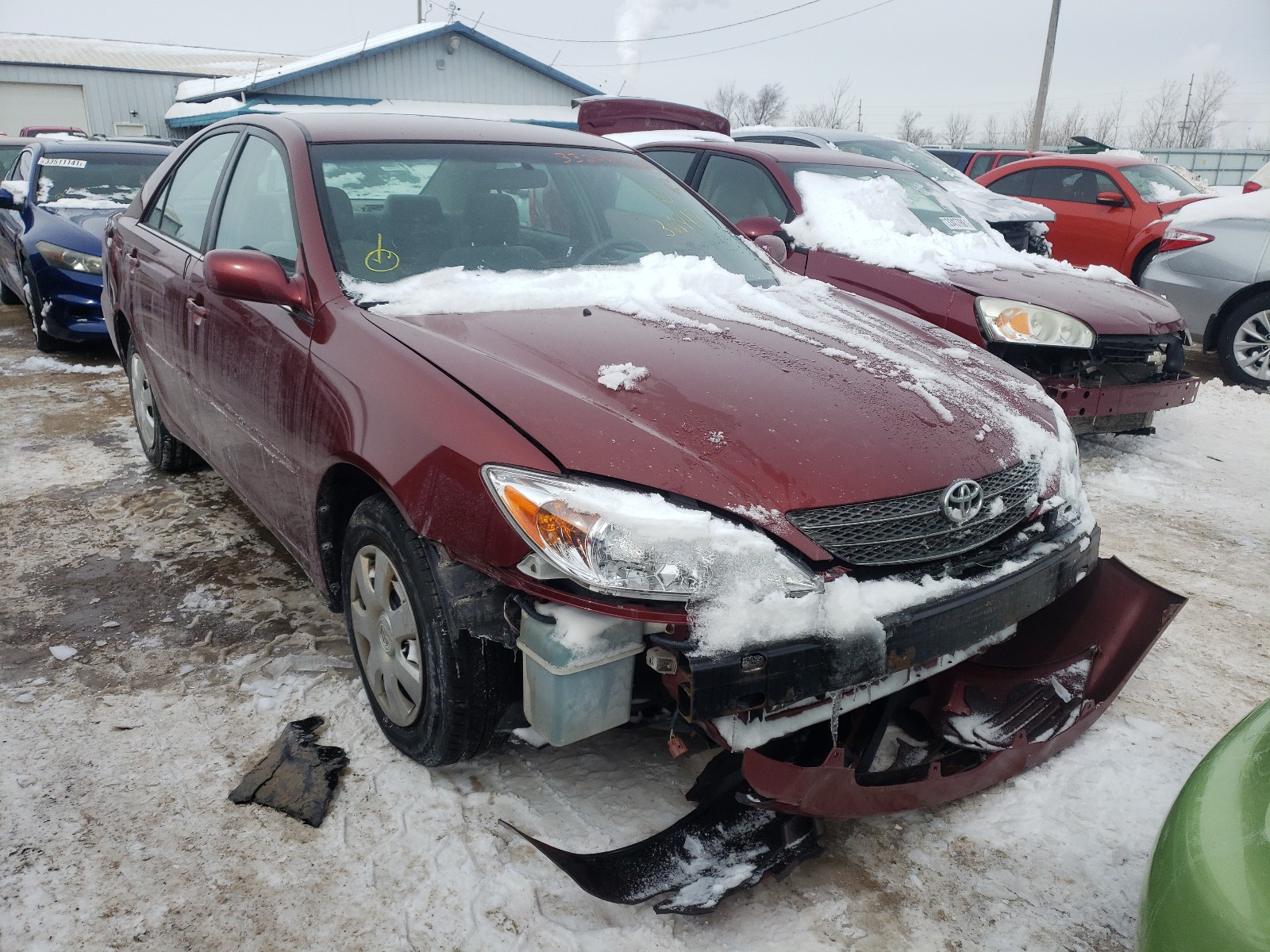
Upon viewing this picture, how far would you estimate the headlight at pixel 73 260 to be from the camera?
6625 millimetres

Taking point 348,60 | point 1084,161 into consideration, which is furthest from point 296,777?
point 348,60

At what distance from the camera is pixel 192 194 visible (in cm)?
365

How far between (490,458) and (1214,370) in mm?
7807

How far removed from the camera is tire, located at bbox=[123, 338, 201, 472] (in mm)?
4289

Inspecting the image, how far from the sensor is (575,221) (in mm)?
3070

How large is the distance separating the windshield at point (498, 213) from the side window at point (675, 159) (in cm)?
268

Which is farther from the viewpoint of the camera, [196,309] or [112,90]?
[112,90]

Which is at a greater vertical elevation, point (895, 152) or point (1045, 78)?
point (1045, 78)

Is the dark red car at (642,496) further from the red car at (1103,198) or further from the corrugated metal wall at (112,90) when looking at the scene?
the corrugated metal wall at (112,90)

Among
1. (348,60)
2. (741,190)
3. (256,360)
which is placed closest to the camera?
(256,360)

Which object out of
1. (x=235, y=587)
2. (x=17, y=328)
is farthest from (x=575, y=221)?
(x=17, y=328)

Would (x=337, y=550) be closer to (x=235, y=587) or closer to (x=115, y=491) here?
(x=235, y=587)

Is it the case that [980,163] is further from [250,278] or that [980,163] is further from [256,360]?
[250,278]

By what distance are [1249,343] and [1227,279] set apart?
0.50m
